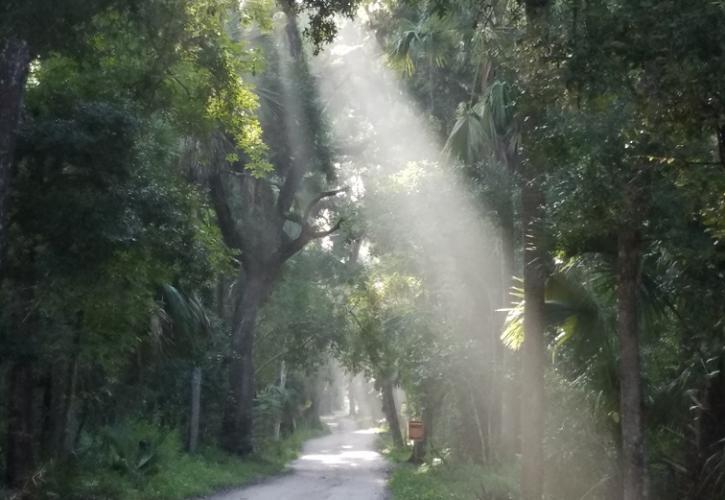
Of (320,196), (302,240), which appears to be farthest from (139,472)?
(320,196)

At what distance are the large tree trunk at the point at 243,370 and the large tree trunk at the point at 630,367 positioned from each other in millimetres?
22531

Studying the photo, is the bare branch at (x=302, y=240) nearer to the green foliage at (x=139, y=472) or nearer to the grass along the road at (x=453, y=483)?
the green foliage at (x=139, y=472)

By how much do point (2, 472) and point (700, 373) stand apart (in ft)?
36.0

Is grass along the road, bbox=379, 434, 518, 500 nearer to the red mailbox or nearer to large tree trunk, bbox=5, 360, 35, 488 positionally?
the red mailbox

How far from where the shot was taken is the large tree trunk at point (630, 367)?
11.4 m

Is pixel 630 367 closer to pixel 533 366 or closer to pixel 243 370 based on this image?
pixel 533 366

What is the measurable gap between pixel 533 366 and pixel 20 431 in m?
7.96

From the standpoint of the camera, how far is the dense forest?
10992 mm

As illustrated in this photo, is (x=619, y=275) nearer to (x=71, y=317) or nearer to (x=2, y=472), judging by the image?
(x=71, y=317)

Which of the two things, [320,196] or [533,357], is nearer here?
[533,357]

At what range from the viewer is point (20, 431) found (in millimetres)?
15977

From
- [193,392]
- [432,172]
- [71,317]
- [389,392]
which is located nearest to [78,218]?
[71,317]

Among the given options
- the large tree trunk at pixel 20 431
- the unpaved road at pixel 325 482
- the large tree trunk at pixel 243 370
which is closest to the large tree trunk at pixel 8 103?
the large tree trunk at pixel 20 431

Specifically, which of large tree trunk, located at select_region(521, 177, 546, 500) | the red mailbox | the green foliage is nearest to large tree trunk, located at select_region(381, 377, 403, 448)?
the red mailbox
